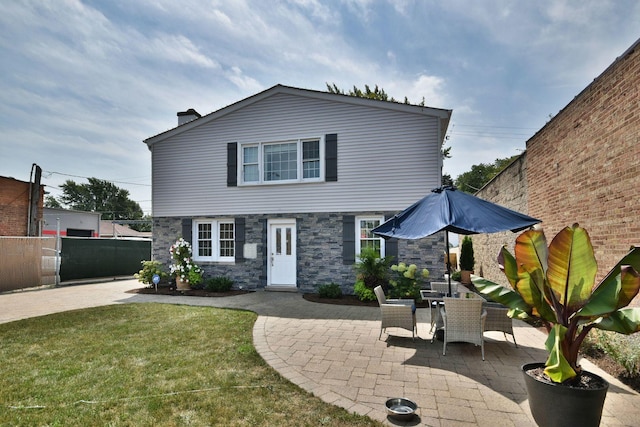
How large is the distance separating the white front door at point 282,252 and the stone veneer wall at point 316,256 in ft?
0.71

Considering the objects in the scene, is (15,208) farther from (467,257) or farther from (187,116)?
(467,257)

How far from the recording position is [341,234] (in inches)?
421

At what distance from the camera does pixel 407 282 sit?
9.47 m

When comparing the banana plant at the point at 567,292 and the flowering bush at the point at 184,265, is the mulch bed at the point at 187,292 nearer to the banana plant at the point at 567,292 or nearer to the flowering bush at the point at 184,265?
the flowering bush at the point at 184,265

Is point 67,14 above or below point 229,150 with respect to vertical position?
above

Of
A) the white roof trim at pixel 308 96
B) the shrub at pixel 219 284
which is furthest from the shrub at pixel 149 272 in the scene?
the white roof trim at pixel 308 96

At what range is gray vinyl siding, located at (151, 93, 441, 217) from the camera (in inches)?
405

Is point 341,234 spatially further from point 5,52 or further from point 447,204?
point 5,52

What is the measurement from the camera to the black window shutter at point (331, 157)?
1082 centimetres

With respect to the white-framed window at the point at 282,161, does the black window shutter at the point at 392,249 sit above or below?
below

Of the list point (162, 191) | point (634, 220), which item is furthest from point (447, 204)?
point (162, 191)

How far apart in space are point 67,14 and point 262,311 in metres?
8.04

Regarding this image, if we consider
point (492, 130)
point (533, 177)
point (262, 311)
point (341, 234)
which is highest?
point (492, 130)

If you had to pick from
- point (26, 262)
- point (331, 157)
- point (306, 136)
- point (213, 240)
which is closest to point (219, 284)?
point (213, 240)
